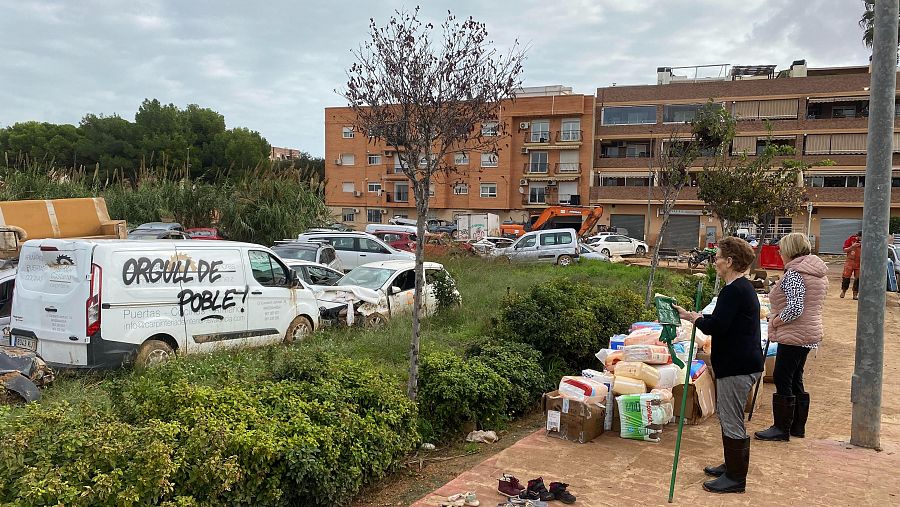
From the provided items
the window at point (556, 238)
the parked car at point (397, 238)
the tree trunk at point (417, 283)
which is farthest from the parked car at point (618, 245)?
the tree trunk at point (417, 283)

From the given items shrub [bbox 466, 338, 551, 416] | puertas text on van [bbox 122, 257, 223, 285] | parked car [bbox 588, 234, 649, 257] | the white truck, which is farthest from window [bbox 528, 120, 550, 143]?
shrub [bbox 466, 338, 551, 416]

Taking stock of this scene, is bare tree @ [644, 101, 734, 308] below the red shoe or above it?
above

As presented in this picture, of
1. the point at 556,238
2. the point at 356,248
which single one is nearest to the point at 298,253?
the point at 356,248

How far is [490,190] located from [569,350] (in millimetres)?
49452

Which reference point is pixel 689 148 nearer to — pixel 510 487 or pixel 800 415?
pixel 800 415

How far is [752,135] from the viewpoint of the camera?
1914 inches

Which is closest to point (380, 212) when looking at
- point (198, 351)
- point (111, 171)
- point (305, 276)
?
point (111, 171)

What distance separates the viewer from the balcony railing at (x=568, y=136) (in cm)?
5341

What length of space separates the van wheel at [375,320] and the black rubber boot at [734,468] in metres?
6.84

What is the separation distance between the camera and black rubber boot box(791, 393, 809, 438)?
5906 mm

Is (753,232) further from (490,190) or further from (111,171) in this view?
(111,171)

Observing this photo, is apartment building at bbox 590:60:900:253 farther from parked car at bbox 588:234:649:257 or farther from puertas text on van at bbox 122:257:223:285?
puertas text on van at bbox 122:257:223:285

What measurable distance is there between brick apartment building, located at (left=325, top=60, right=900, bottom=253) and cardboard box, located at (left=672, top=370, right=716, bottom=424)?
3715cm

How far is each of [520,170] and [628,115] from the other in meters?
10.0
